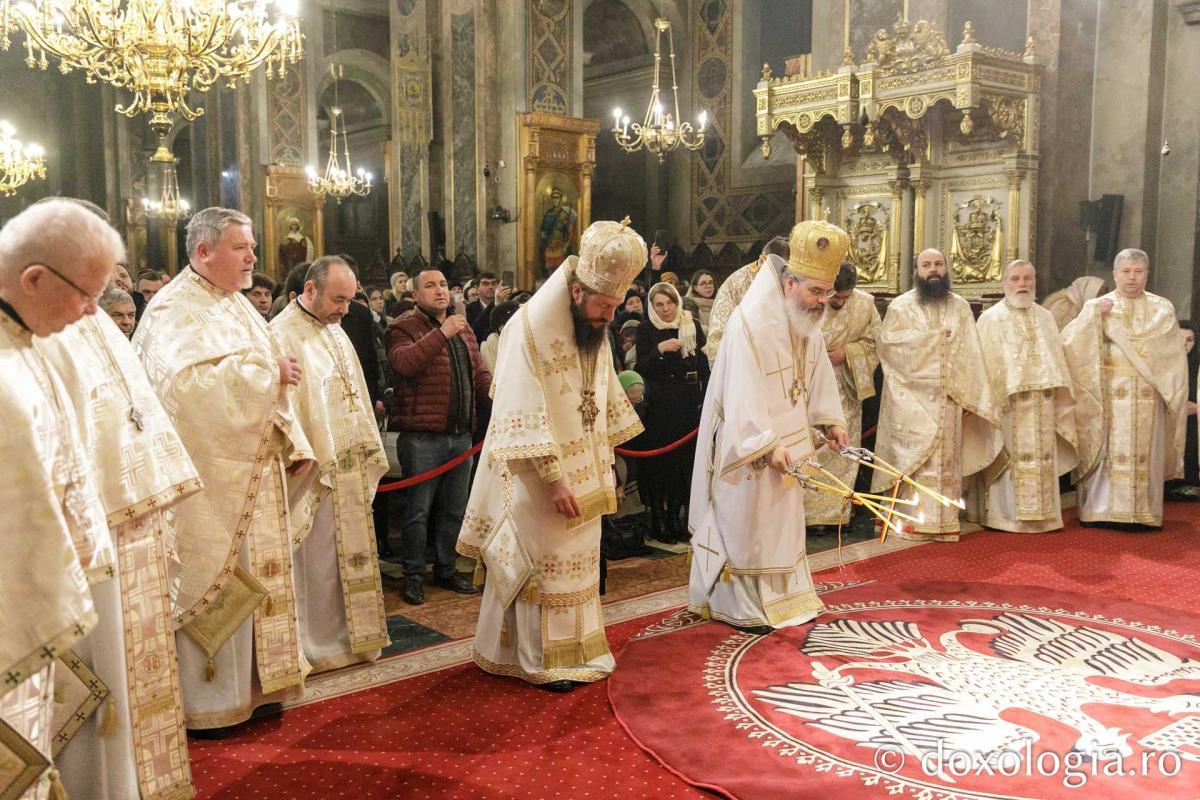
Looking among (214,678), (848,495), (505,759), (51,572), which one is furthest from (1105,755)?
(51,572)

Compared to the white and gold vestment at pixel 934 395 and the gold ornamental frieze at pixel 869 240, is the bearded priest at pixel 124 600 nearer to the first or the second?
the white and gold vestment at pixel 934 395

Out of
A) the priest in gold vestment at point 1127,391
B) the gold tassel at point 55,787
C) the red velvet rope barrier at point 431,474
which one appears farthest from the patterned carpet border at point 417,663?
the priest in gold vestment at point 1127,391

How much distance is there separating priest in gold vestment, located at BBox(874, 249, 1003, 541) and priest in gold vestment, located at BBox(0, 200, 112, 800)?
5.67 meters

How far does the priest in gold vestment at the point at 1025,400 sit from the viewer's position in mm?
7180

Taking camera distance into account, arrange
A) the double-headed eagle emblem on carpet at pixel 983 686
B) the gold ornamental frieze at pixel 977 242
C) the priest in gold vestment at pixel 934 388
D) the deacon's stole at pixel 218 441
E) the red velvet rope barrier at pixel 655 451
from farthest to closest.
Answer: the gold ornamental frieze at pixel 977 242 → the priest in gold vestment at pixel 934 388 → the red velvet rope barrier at pixel 655 451 → the double-headed eagle emblem on carpet at pixel 983 686 → the deacon's stole at pixel 218 441

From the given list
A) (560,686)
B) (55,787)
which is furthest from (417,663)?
(55,787)

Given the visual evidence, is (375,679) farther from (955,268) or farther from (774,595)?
(955,268)

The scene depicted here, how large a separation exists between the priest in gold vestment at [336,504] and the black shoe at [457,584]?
3.42 ft

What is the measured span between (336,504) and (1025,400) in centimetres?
483

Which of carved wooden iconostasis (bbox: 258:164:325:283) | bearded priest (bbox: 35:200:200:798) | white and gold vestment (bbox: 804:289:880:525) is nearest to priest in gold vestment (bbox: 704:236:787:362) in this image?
white and gold vestment (bbox: 804:289:880:525)

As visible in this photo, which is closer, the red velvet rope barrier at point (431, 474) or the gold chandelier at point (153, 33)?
the red velvet rope barrier at point (431, 474)

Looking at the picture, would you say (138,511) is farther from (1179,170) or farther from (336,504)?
(1179,170)

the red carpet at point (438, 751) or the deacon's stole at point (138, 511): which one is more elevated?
the deacon's stole at point (138, 511)

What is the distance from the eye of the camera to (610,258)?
13.2ft
